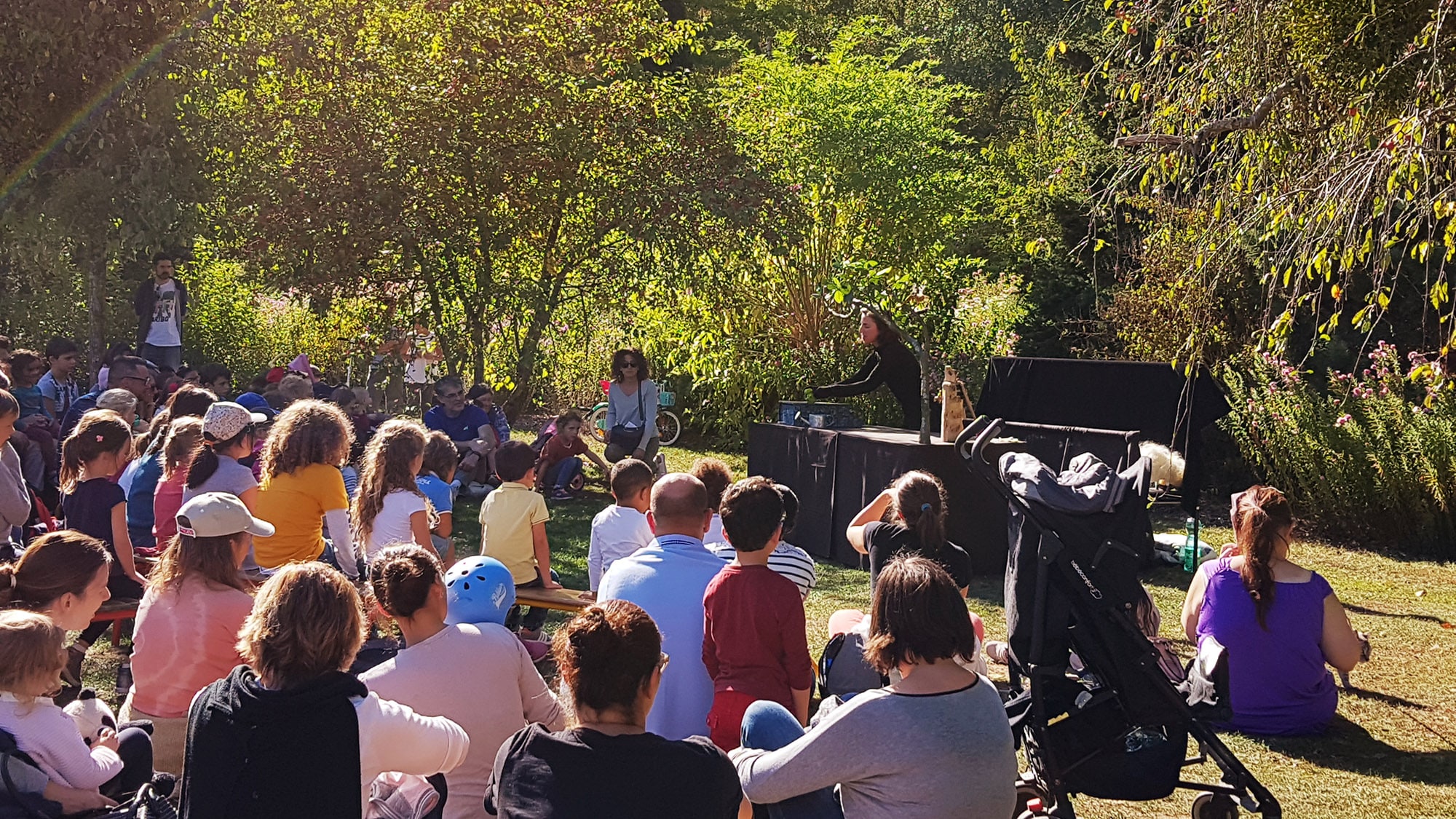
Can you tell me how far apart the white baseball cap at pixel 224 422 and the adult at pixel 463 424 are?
5492 mm

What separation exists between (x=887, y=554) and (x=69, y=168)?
10962 millimetres

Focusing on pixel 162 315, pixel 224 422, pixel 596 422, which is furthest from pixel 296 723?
pixel 596 422

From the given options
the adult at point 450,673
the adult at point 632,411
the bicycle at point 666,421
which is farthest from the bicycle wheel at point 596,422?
the adult at point 450,673

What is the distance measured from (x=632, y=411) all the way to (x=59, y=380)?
4.76 metres

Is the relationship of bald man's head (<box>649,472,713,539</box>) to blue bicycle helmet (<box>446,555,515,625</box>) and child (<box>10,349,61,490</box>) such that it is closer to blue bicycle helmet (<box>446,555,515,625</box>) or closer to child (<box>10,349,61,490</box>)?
blue bicycle helmet (<box>446,555,515,625</box>)

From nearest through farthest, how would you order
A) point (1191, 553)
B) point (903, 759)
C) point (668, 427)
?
point (903, 759), point (1191, 553), point (668, 427)

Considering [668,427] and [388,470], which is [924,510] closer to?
[388,470]

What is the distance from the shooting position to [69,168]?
13016 millimetres

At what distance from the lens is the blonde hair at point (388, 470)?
595 centimetres

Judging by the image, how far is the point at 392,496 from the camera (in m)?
5.91

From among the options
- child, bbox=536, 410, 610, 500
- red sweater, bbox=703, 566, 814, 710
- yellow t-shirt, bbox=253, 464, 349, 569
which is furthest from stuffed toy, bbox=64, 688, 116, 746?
child, bbox=536, 410, 610, 500

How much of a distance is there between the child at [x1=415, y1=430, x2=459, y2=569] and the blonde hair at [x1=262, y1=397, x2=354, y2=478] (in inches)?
31.1

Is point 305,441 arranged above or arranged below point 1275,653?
above

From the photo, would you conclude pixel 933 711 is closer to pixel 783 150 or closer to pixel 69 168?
pixel 69 168
